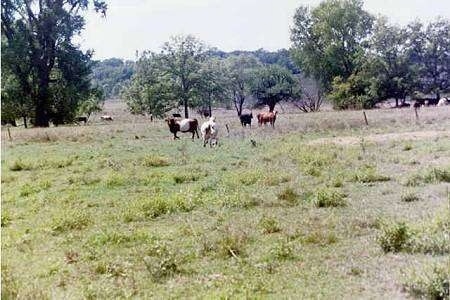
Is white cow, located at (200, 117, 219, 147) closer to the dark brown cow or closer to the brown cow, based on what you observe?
the dark brown cow

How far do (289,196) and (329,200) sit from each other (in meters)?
1.09

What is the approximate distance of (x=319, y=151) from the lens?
1905cm

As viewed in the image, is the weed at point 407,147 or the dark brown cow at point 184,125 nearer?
the weed at point 407,147

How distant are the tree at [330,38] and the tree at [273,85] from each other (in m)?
20.8

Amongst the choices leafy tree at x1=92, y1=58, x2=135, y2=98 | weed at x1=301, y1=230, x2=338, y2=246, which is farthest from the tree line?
leafy tree at x1=92, y1=58, x2=135, y2=98

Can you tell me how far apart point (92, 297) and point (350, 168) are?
34.7 ft

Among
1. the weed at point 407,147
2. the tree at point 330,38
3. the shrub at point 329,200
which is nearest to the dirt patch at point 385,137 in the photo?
the weed at point 407,147

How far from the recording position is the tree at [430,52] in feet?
216

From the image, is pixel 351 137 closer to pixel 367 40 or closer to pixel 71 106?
pixel 71 106

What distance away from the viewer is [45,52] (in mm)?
41688

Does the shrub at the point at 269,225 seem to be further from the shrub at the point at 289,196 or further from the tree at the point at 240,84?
the tree at the point at 240,84

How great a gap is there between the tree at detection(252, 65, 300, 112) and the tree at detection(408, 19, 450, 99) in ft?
84.0

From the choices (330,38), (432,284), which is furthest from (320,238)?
(330,38)

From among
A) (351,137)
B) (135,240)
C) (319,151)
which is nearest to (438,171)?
(319,151)
